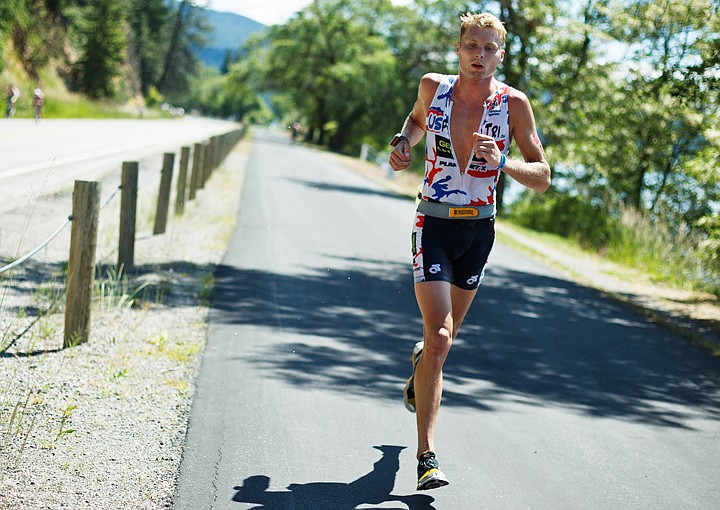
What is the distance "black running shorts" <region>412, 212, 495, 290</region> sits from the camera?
4.41m

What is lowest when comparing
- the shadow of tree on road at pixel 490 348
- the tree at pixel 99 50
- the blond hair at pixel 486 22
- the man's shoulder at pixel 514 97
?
the shadow of tree on road at pixel 490 348

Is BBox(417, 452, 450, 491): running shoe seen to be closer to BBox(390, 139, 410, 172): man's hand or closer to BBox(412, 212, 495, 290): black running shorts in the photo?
BBox(412, 212, 495, 290): black running shorts

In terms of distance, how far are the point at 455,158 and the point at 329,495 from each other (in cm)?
165

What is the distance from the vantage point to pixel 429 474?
13.1 ft

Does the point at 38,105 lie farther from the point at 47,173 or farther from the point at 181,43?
the point at 181,43

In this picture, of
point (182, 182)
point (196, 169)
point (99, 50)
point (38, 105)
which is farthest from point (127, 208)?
point (99, 50)

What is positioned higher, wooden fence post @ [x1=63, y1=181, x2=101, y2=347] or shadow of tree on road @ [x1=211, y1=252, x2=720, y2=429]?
wooden fence post @ [x1=63, y1=181, x2=101, y2=347]

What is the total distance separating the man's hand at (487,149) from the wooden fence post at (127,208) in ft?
17.3

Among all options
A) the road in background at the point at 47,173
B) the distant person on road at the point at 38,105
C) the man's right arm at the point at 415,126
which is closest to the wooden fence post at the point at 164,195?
the road in background at the point at 47,173

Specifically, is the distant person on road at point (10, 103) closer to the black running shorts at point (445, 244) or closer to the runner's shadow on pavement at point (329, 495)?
the black running shorts at point (445, 244)

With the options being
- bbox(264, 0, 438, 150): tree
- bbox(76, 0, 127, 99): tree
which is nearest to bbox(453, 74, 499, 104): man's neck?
bbox(264, 0, 438, 150): tree

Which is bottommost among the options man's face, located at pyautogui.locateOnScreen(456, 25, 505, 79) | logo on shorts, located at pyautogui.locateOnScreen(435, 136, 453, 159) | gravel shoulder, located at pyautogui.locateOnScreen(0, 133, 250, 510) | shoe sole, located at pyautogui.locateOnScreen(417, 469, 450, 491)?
gravel shoulder, located at pyautogui.locateOnScreen(0, 133, 250, 510)

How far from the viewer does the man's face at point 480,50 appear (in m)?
4.25

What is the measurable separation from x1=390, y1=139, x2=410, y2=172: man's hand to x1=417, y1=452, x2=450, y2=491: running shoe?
4.29ft
